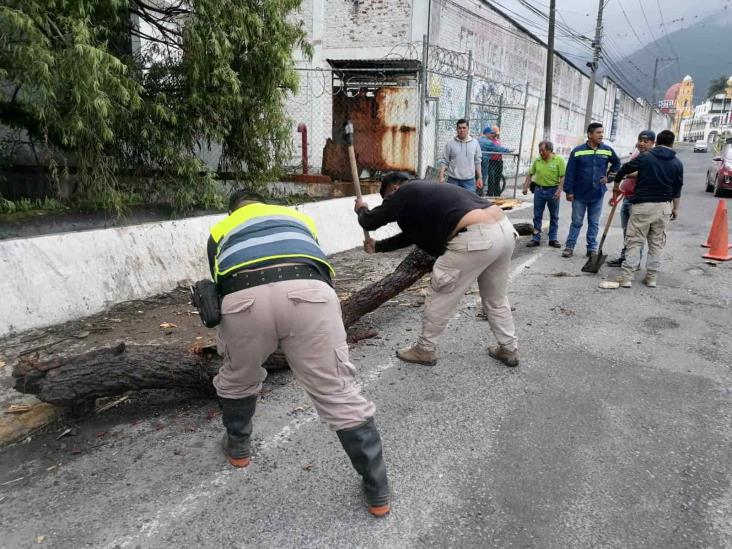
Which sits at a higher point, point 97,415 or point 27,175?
point 27,175

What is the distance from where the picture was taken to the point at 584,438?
3.06 meters

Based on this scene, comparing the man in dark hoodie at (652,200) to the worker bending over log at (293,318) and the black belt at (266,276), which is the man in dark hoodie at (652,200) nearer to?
the worker bending over log at (293,318)

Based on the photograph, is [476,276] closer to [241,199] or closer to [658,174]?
[241,199]

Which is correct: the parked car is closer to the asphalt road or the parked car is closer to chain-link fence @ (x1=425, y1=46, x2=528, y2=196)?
chain-link fence @ (x1=425, y1=46, x2=528, y2=196)

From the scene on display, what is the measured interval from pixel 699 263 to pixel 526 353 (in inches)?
182

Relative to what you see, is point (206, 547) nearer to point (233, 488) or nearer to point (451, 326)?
point (233, 488)

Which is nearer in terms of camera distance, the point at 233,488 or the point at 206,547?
the point at 206,547

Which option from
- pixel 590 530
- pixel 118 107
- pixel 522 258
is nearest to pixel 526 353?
pixel 590 530

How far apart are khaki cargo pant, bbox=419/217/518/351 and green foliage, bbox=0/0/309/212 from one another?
3287 millimetres

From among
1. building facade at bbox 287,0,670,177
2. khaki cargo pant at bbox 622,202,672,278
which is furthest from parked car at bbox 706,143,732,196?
khaki cargo pant at bbox 622,202,672,278

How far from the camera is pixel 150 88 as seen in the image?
6016 mm

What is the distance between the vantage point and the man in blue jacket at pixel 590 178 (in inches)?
288

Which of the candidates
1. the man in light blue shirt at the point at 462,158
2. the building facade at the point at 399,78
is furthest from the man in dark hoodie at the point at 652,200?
the building facade at the point at 399,78

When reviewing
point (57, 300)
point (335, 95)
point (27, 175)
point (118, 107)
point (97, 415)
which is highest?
point (335, 95)
